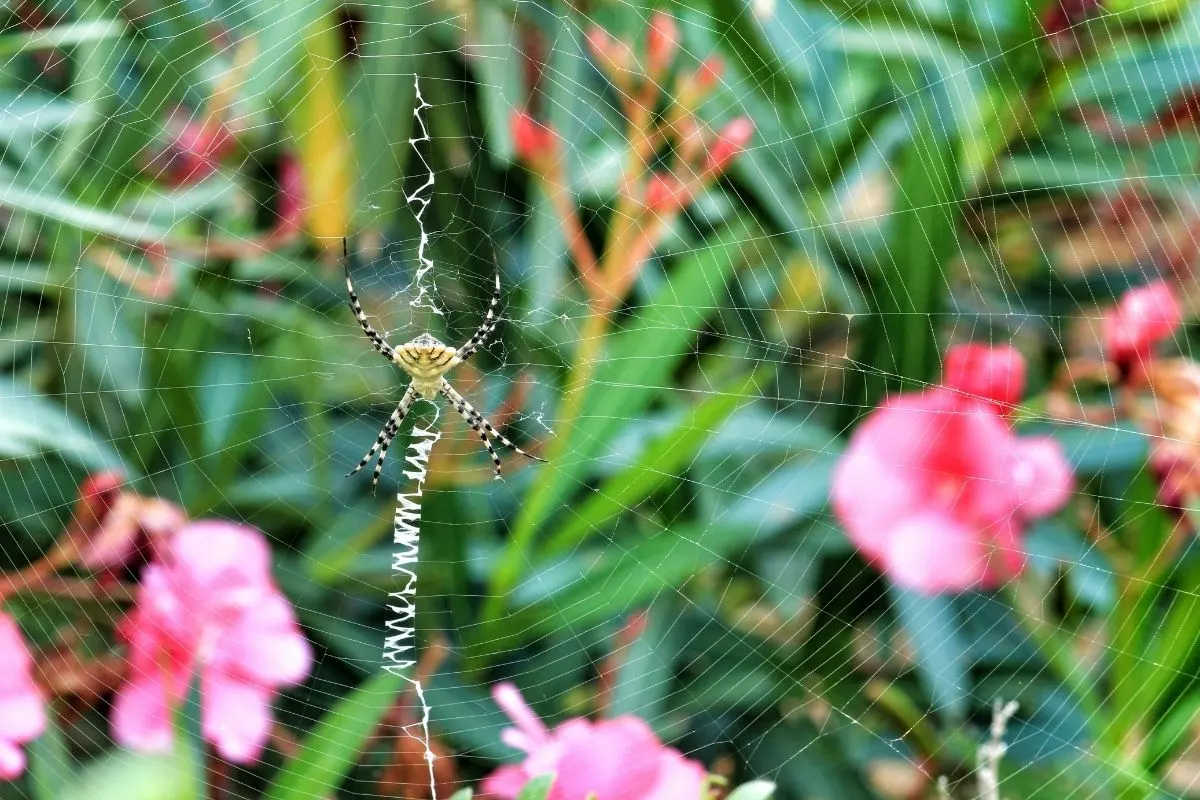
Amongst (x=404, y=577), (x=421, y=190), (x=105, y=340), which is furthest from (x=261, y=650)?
(x=421, y=190)

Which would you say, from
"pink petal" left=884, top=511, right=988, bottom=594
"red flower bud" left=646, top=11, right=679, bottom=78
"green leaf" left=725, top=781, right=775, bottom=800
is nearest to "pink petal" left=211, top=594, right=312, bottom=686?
"green leaf" left=725, top=781, right=775, bottom=800

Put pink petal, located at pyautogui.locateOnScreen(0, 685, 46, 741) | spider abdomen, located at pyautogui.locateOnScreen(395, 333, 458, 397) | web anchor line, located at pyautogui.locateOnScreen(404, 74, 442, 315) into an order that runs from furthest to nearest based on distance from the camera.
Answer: spider abdomen, located at pyautogui.locateOnScreen(395, 333, 458, 397) → web anchor line, located at pyautogui.locateOnScreen(404, 74, 442, 315) → pink petal, located at pyautogui.locateOnScreen(0, 685, 46, 741)

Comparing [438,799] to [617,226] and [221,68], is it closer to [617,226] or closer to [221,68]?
[617,226]

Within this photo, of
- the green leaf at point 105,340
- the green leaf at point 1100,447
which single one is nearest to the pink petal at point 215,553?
the green leaf at point 105,340

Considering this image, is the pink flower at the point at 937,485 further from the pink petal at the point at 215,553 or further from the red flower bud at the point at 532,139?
the pink petal at the point at 215,553

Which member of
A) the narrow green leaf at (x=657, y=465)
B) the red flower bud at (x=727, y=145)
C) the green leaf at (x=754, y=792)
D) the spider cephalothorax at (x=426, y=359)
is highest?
the spider cephalothorax at (x=426, y=359)

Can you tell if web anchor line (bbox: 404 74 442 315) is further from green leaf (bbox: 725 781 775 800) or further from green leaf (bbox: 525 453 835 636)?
green leaf (bbox: 725 781 775 800)

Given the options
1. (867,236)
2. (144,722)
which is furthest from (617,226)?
(144,722)

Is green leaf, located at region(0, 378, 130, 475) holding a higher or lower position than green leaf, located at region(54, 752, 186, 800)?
higher
